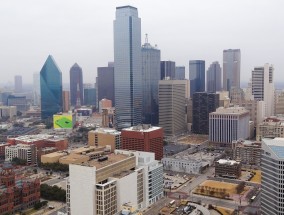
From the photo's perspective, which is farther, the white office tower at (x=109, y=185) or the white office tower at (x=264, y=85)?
the white office tower at (x=264, y=85)

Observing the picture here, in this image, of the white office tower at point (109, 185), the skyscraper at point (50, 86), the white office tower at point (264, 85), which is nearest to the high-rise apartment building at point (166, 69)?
the white office tower at point (264, 85)

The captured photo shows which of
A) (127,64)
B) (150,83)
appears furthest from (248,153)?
(150,83)

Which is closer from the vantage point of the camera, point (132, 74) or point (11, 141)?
point (11, 141)

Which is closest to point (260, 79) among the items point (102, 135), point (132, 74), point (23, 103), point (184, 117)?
point (184, 117)

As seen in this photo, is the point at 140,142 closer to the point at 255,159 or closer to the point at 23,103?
the point at 255,159

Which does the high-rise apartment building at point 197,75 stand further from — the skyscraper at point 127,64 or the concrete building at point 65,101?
the skyscraper at point 127,64

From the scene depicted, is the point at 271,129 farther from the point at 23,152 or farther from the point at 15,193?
the point at 15,193

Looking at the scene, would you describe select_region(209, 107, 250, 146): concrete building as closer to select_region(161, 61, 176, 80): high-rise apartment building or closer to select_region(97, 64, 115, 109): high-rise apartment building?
select_region(161, 61, 176, 80): high-rise apartment building
